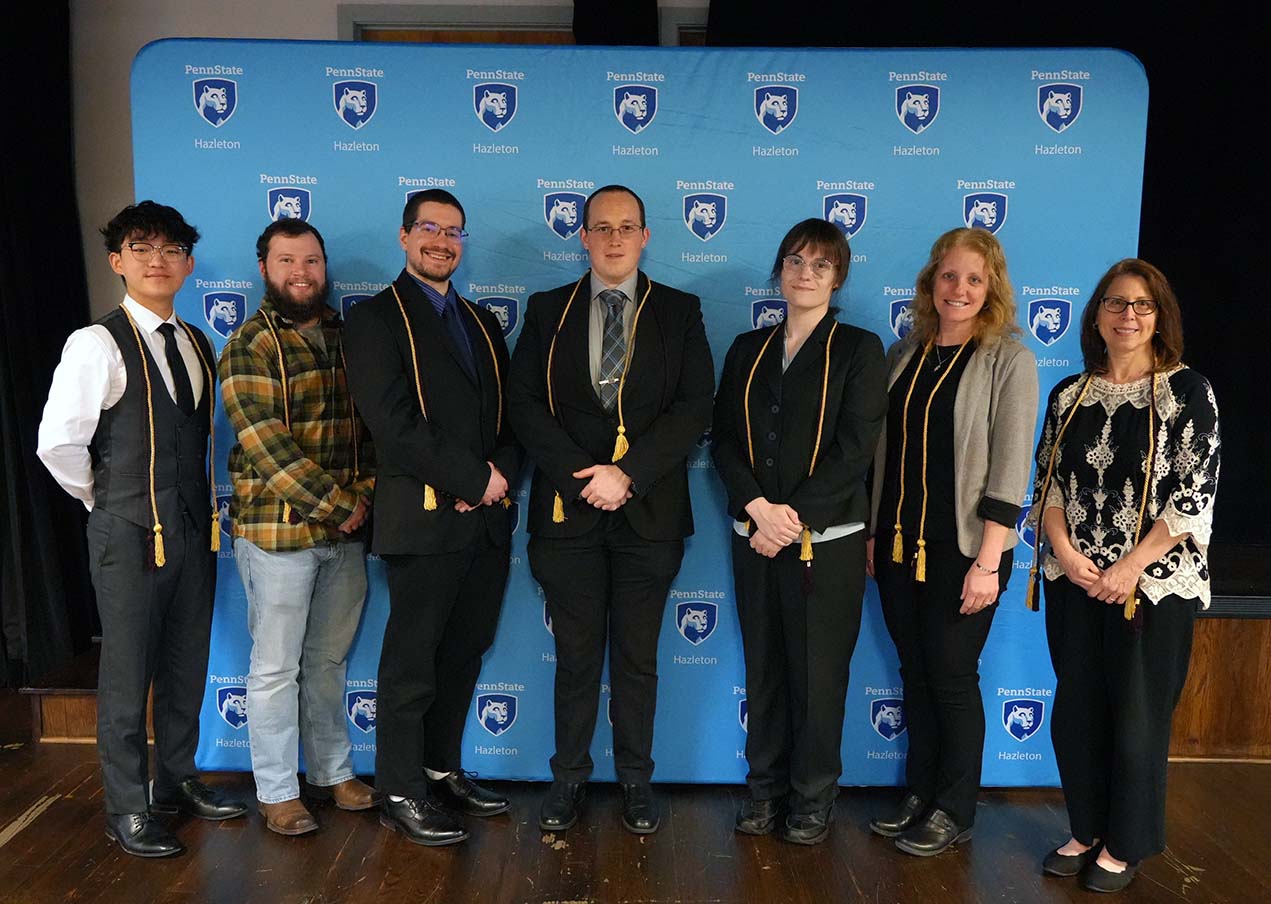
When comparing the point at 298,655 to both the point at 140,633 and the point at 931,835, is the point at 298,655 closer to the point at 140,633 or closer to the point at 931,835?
the point at 140,633

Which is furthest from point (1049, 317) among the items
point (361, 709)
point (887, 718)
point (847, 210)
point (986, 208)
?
point (361, 709)

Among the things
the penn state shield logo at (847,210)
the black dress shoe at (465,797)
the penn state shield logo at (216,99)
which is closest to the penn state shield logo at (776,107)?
the penn state shield logo at (847,210)

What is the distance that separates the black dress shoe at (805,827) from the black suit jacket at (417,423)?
1.26 meters

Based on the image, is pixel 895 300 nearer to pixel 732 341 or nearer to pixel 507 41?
pixel 732 341

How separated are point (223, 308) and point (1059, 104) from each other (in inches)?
110

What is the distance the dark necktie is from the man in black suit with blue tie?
0.92 meters

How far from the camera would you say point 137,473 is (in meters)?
2.46

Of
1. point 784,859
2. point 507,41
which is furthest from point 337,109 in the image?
point 784,859

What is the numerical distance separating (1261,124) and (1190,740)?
263cm

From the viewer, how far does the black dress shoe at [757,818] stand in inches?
105

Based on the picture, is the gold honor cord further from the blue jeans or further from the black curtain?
the black curtain

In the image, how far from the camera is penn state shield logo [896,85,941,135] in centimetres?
285

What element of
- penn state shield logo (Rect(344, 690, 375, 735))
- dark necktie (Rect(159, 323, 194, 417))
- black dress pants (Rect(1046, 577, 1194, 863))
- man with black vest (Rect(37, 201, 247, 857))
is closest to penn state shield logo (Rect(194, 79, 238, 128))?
man with black vest (Rect(37, 201, 247, 857))

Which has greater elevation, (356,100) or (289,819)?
(356,100)
